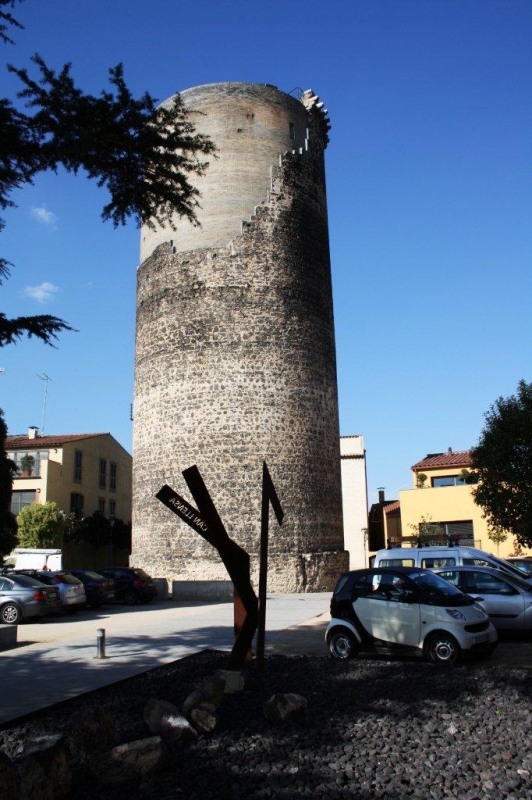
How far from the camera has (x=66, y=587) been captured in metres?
18.4

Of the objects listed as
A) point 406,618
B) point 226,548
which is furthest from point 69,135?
point 406,618

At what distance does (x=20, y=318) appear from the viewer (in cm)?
699

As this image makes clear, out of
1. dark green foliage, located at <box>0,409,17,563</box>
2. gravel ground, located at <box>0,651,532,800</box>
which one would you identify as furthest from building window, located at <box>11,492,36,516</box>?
gravel ground, located at <box>0,651,532,800</box>

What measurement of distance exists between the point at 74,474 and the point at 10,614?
23552 millimetres

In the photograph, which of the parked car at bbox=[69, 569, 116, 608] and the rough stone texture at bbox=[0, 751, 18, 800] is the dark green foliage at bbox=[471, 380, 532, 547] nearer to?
the parked car at bbox=[69, 569, 116, 608]

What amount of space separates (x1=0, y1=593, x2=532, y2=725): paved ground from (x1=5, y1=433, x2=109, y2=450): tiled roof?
20138 mm

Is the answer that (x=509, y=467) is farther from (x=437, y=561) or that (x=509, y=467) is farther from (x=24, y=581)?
(x=24, y=581)

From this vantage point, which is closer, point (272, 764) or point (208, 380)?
point (272, 764)

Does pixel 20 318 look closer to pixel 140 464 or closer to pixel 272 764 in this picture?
pixel 272 764

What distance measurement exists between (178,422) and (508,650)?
15.4m

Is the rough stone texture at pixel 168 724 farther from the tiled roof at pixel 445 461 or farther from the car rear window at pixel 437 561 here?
the tiled roof at pixel 445 461

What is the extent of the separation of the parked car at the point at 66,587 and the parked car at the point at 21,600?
3.42 ft

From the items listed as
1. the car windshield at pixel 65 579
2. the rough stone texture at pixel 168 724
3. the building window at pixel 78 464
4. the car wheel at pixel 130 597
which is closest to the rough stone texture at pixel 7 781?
the rough stone texture at pixel 168 724

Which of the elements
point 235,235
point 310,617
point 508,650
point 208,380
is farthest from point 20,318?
point 235,235
